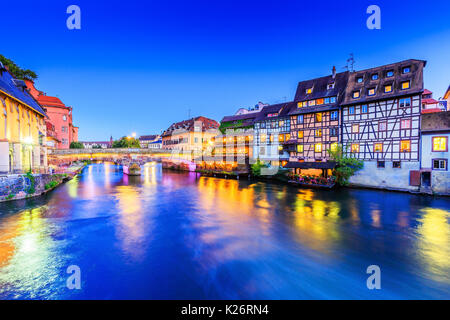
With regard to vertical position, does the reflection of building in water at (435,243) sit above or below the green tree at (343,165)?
below

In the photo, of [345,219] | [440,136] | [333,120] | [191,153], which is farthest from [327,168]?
[191,153]

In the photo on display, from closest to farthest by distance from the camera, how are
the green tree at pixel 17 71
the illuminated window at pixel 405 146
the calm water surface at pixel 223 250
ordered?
1. the calm water surface at pixel 223 250
2. the illuminated window at pixel 405 146
3. the green tree at pixel 17 71

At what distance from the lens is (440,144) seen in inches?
781

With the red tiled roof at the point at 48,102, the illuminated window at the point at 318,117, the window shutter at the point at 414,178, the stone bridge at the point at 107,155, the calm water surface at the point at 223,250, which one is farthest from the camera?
the red tiled roof at the point at 48,102

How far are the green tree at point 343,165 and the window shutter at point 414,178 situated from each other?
4.39 meters

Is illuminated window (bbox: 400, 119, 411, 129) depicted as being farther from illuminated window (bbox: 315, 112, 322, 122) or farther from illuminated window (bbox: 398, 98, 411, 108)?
illuminated window (bbox: 315, 112, 322, 122)

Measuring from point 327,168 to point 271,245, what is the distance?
18.5 metres

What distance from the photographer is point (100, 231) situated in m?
11.7

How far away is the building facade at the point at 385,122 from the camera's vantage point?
70.1ft

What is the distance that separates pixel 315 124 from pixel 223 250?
24.8 m

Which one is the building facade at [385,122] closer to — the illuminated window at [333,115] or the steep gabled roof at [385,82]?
the steep gabled roof at [385,82]

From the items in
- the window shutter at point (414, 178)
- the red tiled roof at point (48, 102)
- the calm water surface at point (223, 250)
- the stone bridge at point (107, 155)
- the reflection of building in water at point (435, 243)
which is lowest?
the reflection of building in water at point (435, 243)

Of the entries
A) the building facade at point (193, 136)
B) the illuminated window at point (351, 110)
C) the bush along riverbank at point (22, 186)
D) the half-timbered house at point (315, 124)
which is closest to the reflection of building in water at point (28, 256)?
the bush along riverbank at point (22, 186)

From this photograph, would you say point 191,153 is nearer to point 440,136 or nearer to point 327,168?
point 327,168
